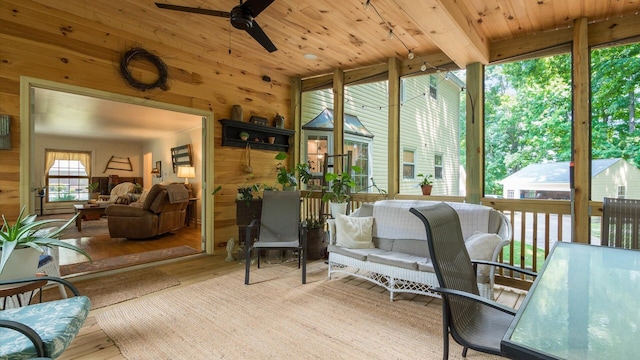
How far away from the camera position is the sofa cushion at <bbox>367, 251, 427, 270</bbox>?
2662 mm

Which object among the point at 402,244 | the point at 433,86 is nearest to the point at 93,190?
the point at 402,244

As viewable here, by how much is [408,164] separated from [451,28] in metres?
4.34

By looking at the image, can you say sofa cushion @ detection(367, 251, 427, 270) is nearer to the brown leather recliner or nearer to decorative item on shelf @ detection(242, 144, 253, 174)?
decorative item on shelf @ detection(242, 144, 253, 174)

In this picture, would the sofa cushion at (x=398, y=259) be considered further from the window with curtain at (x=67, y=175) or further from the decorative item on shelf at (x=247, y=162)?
the window with curtain at (x=67, y=175)

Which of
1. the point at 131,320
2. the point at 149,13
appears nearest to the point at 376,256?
the point at 131,320

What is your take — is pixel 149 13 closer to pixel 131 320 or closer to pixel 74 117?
pixel 131 320

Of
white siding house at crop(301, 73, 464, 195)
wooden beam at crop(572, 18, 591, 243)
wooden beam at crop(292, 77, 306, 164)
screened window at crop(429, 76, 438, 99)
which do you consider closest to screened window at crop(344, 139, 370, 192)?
white siding house at crop(301, 73, 464, 195)

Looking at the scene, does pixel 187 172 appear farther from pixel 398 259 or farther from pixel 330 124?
pixel 398 259

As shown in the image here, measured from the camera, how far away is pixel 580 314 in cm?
105

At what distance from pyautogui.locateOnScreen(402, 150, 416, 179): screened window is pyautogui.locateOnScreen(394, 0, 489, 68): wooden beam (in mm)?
3204

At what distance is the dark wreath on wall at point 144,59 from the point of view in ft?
11.4

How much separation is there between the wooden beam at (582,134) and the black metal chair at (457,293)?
236 centimetres

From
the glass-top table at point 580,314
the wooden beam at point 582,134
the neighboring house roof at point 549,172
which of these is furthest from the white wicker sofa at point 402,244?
the neighboring house roof at point 549,172

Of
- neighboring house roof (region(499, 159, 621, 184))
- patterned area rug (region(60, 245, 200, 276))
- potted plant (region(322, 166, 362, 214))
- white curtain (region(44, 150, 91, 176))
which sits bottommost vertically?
patterned area rug (region(60, 245, 200, 276))
